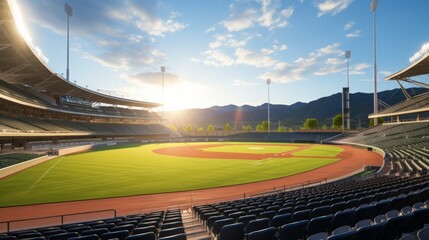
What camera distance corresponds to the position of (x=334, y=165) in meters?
34.2

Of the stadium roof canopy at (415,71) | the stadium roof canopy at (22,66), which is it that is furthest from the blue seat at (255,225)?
the stadium roof canopy at (415,71)

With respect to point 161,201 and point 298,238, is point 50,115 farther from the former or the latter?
point 298,238

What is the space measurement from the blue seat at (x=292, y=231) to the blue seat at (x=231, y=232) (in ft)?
3.56

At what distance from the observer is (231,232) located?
6.19m

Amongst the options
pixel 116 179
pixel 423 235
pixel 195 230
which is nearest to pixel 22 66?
pixel 116 179

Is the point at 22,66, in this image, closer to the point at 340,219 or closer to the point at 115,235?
the point at 115,235

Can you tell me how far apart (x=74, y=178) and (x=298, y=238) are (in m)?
25.8

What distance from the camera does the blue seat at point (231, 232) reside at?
612cm

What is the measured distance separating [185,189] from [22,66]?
39695mm

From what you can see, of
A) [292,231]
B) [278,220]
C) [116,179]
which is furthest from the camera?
[116,179]

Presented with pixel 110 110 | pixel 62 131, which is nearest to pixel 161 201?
pixel 62 131

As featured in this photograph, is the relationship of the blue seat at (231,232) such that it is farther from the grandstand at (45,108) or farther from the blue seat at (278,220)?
the grandstand at (45,108)

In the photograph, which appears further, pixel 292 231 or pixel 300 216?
pixel 300 216

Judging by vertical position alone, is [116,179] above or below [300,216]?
below
